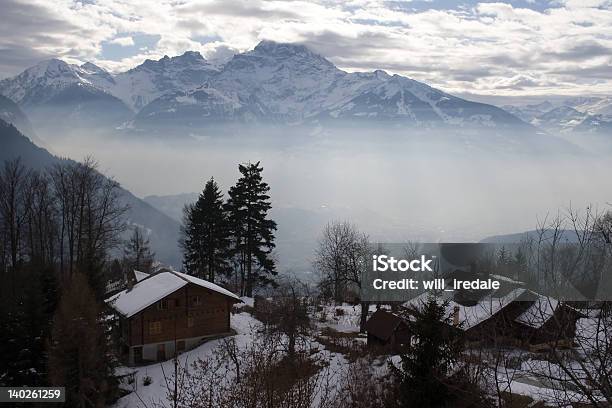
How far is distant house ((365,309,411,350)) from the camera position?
2844cm

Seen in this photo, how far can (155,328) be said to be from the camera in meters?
30.9

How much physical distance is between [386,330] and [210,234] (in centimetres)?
1869

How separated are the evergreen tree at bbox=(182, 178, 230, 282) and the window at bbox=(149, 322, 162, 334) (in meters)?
10.3

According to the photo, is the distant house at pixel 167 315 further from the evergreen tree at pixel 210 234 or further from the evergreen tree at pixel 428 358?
the evergreen tree at pixel 428 358

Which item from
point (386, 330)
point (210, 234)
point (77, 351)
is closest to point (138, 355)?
point (77, 351)

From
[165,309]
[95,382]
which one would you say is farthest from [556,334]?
[165,309]

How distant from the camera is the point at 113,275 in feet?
162

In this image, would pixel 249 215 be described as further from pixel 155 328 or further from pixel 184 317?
pixel 155 328

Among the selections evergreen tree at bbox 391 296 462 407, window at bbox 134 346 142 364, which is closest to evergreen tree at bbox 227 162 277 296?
window at bbox 134 346 142 364

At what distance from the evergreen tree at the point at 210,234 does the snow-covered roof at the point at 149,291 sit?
742cm

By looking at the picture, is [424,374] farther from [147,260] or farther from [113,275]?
[147,260]

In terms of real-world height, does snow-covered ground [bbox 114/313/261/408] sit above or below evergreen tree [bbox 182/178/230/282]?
below

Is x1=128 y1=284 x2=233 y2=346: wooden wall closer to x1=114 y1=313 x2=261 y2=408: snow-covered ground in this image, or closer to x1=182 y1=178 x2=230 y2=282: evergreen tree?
x1=114 y1=313 x2=261 y2=408: snow-covered ground

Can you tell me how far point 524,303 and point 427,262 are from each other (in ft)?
48.7
